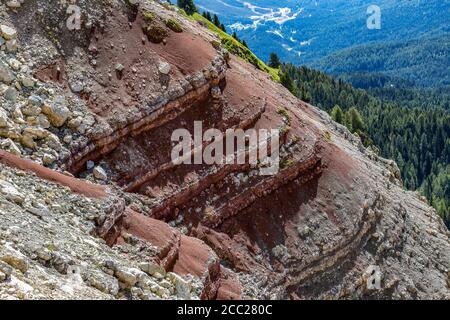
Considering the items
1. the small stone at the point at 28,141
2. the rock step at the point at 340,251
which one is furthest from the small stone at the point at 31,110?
the rock step at the point at 340,251

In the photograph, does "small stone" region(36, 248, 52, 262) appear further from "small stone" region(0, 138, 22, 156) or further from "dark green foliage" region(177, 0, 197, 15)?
"dark green foliage" region(177, 0, 197, 15)

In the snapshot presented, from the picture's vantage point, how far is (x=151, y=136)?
3631 cm

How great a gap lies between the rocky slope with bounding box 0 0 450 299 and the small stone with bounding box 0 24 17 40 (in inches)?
2.8

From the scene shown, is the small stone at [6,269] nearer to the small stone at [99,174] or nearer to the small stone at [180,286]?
the small stone at [180,286]

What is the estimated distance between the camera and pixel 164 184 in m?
35.4

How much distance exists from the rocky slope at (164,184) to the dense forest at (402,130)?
107m

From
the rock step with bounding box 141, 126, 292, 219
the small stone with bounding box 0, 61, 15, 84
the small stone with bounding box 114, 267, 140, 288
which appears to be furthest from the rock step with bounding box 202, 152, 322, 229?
the small stone with bounding box 0, 61, 15, 84

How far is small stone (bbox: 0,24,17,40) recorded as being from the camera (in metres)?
33.6

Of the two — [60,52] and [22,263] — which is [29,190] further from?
[60,52]

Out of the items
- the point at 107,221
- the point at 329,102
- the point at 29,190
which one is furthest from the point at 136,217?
the point at 329,102

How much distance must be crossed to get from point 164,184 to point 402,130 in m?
150

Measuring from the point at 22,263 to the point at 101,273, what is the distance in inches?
147

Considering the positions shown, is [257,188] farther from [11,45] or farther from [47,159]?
[11,45]

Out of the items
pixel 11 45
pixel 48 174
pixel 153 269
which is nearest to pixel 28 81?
pixel 11 45
